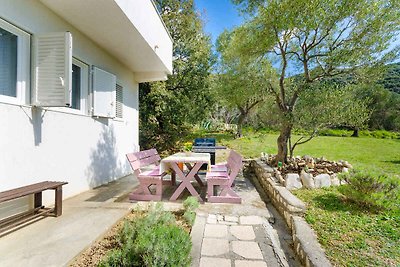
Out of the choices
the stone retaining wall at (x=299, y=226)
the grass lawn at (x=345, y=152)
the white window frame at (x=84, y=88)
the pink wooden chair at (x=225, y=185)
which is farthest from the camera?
the grass lawn at (x=345, y=152)

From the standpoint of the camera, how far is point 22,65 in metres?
3.61

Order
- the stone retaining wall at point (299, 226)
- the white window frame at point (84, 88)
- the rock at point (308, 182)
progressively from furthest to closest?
1. the white window frame at point (84, 88)
2. the rock at point (308, 182)
3. the stone retaining wall at point (299, 226)

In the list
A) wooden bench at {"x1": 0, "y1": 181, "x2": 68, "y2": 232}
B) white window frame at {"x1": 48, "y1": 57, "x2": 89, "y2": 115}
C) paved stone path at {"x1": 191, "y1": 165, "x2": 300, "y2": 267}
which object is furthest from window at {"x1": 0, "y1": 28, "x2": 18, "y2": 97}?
paved stone path at {"x1": 191, "y1": 165, "x2": 300, "y2": 267}

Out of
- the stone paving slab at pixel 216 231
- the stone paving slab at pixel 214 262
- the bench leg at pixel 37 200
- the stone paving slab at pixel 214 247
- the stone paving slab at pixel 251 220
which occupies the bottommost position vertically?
the stone paving slab at pixel 214 262

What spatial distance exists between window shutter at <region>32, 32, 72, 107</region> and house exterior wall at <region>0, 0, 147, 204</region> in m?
0.24

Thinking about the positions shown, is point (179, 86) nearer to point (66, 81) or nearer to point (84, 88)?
point (84, 88)

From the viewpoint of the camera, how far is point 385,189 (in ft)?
12.0

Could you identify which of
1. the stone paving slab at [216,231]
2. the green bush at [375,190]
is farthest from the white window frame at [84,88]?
the green bush at [375,190]

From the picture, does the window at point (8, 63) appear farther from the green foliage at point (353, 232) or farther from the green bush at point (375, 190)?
the green bush at point (375, 190)

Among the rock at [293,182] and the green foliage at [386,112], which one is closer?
the rock at [293,182]

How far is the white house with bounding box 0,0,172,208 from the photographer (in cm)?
341

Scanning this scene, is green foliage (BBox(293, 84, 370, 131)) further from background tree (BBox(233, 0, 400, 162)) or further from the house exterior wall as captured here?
the house exterior wall

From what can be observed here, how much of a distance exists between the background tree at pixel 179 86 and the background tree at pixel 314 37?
17.5 feet

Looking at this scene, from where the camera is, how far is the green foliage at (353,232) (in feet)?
7.97
